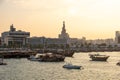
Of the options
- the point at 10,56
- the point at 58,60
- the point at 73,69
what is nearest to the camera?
the point at 73,69

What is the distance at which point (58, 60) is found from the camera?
413ft

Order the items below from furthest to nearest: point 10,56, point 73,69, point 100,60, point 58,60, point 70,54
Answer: point 70,54 → point 10,56 → point 100,60 → point 58,60 → point 73,69

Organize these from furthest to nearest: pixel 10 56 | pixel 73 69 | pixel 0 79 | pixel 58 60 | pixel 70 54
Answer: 1. pixel 70 54
2. pixel 10 56
3. pixel 58 60
4. pixel 73 69
5. pixel 0 79

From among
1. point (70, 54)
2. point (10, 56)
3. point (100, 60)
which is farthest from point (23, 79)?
point (70, 54)

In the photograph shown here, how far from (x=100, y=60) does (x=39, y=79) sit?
222ft

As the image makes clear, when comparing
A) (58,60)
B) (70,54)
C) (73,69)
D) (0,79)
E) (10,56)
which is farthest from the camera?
(70,54)

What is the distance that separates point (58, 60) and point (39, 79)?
5571 centimetres

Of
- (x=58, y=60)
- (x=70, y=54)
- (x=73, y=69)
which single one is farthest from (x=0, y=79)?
(x=70, y=54)

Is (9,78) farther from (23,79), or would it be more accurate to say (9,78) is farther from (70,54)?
(70,54)

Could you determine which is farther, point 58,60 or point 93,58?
point 93,58

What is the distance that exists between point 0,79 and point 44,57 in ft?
198

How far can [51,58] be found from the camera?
126 m

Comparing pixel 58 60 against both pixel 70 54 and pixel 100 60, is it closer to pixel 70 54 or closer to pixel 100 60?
pixel 100 60

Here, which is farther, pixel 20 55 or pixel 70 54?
pixel 70 54
